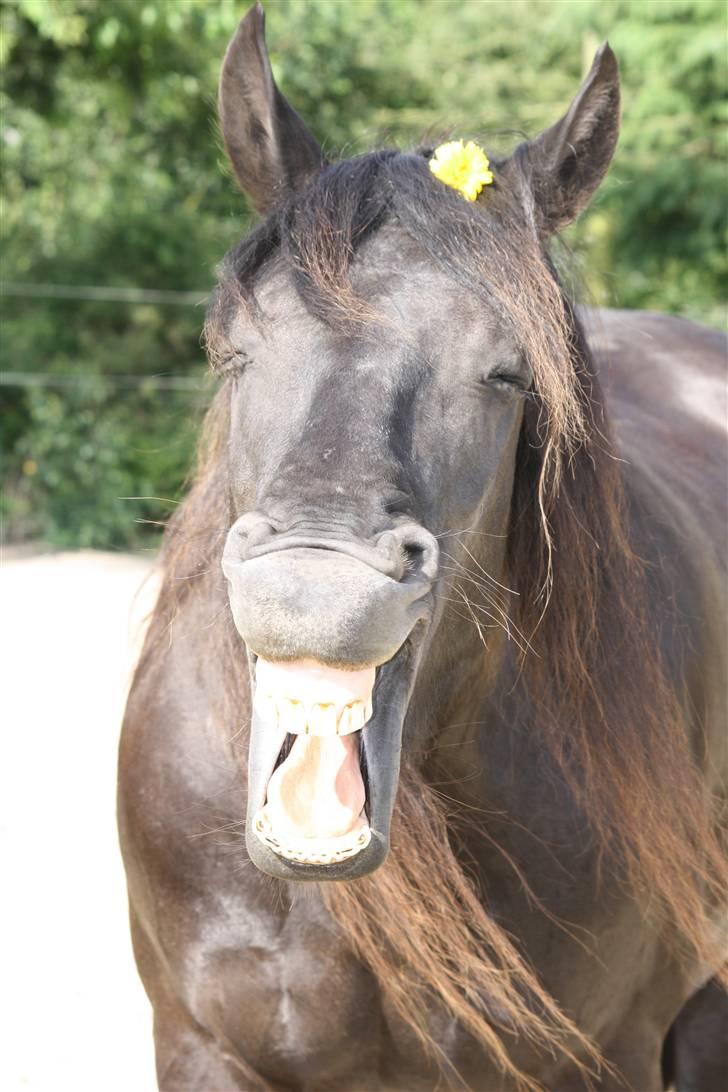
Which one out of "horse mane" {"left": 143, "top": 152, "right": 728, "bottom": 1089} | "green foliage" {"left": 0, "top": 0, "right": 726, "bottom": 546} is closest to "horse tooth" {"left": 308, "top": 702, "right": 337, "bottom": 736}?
"horse mane" {"left": 143, "top": 152, "right": 728, "bottom": 1089}

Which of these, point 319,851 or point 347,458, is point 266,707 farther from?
point 347,458

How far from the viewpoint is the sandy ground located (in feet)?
12.8

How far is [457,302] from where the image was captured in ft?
6.64

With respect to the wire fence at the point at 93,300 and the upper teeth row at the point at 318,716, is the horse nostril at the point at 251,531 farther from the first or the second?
the wire fence at the point at 93,300

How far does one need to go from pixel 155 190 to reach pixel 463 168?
12517 mm

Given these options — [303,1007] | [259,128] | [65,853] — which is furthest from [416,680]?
[65,853]

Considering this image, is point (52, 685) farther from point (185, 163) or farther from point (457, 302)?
point (185, 163)

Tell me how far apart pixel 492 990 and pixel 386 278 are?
1282 millimetres

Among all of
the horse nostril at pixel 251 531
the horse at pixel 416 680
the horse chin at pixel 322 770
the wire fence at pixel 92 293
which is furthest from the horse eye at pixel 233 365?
the wire fence at pixel 92 293

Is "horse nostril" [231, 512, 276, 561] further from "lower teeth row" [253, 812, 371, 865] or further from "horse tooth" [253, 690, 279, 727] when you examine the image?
"lower teeth row" [253, 812, 371, 865]

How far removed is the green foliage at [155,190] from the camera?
33.3 feet

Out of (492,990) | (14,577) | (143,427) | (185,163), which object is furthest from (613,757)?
(185,163)

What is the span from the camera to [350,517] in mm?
1731

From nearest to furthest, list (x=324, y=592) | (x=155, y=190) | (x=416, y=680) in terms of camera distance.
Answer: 1. (x=324, y=592)
2. (x=416, y=680)
3. (x=155, y=190)
